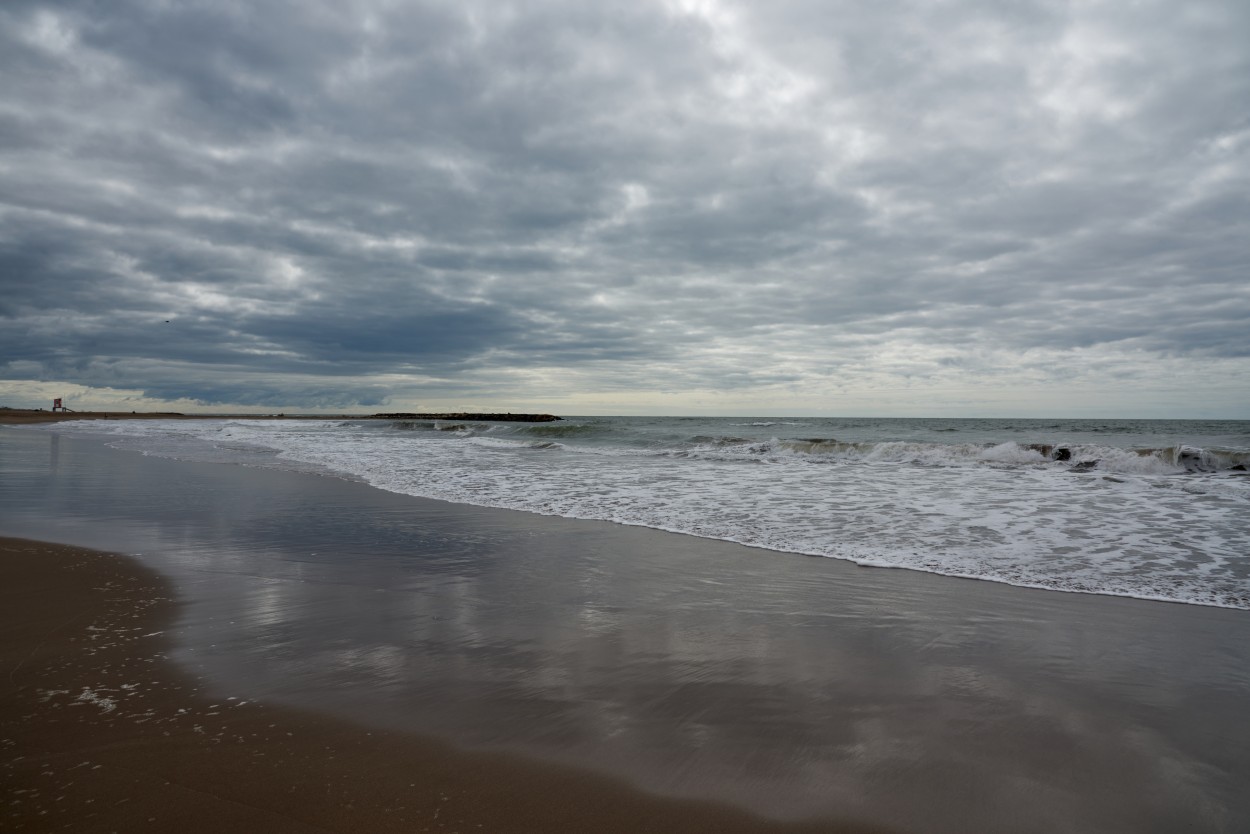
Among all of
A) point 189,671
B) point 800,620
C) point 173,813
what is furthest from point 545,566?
point 173,813

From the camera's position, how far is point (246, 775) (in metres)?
2.49

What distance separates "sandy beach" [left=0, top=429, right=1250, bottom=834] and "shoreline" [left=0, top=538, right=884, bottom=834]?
1 centimetres

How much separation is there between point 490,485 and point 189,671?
29.7 ft

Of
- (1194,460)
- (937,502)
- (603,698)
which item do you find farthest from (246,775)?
→ (1194,460)

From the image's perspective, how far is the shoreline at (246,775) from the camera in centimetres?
225

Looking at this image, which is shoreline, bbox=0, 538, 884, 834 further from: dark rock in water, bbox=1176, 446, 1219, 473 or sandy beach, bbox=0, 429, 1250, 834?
dark rock in water, bbox=1176, 446, 1219, 473

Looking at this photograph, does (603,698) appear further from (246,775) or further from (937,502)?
(937,502)

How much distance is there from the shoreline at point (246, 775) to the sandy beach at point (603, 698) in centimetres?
1

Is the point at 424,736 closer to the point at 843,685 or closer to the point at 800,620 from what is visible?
the point at 843,685

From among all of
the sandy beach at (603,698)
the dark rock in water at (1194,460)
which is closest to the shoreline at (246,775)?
the sandy beach at (603,698)

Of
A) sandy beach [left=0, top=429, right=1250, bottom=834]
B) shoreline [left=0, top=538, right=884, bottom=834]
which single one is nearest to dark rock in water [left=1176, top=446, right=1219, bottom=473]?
sandy beach [left=0, top=429, right=1250, bottom=834]

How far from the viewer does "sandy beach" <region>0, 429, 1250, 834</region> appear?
2383 mm

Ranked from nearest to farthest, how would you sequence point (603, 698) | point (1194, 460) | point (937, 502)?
point (603, 698)
point (937, 502)
point (1194, 460)

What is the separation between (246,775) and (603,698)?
1520 millimetres
